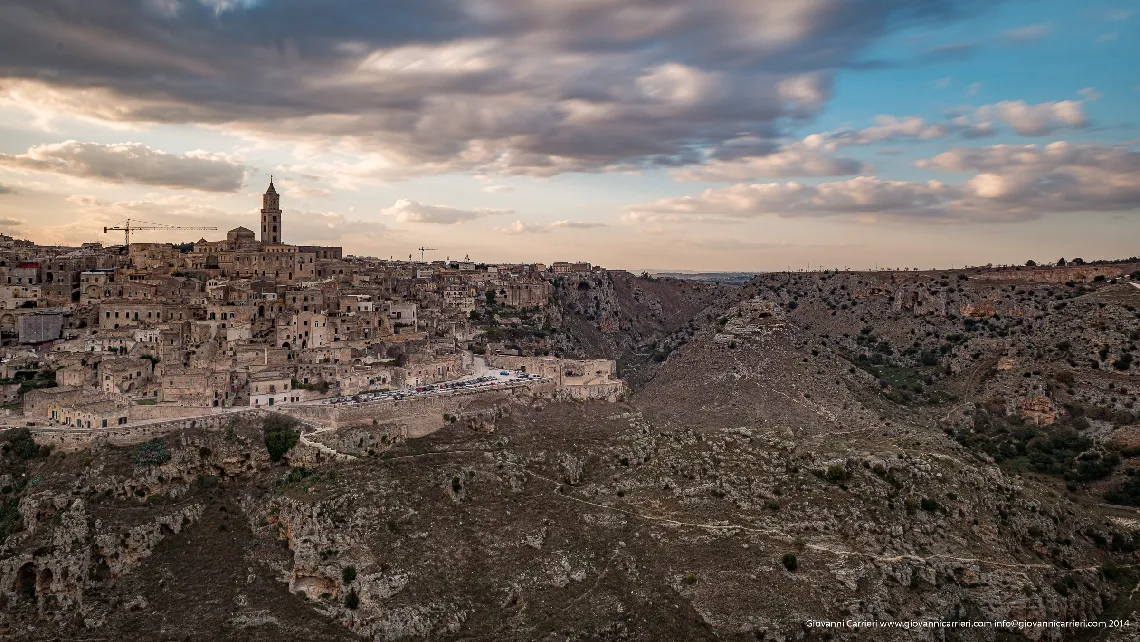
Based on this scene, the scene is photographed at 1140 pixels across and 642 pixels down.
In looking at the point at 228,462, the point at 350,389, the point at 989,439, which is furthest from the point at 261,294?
the point at 989,439

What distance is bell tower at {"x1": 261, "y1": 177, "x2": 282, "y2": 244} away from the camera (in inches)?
3361

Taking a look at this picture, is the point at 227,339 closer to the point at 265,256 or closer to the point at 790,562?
the point at 265,256

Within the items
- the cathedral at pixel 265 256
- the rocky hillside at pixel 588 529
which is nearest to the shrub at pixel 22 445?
the rocky hillside at pixel 588 529

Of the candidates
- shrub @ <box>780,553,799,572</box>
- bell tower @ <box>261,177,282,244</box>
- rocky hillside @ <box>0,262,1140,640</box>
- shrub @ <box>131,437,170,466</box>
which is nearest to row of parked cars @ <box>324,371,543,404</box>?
rocky hillside @ <box>0,262,1140,640</box>

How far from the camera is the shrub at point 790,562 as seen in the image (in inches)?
1438

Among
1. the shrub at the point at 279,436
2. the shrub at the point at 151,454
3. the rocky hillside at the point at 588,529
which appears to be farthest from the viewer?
the shrub at the point at 279,436

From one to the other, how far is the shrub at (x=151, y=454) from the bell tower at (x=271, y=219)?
1831 inches

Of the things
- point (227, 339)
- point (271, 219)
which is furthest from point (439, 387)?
point (271, 219)

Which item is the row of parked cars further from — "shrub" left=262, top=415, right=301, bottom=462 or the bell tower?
the bell tower

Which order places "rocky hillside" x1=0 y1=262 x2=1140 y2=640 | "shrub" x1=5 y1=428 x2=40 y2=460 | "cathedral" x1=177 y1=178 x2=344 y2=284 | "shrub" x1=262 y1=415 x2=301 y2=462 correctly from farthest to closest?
"cathedral" x1=177 y1=178 x2=344 y2=284, "shrub" x1=262 y1=415 x2=301 y2=462, "shrub" x1=5 y1=428 x2=40 y2=460, "rocky hillside" x1=0 y1=262 x2=1140 y2=640

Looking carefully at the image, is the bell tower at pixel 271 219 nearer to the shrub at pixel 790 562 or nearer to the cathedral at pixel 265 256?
the cathedral at pixel 265 256

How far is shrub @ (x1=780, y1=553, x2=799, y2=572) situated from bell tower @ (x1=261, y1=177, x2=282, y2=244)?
6618 centimetres

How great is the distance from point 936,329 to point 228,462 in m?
68.0

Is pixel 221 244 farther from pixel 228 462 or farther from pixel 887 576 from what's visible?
pixel 887 576
